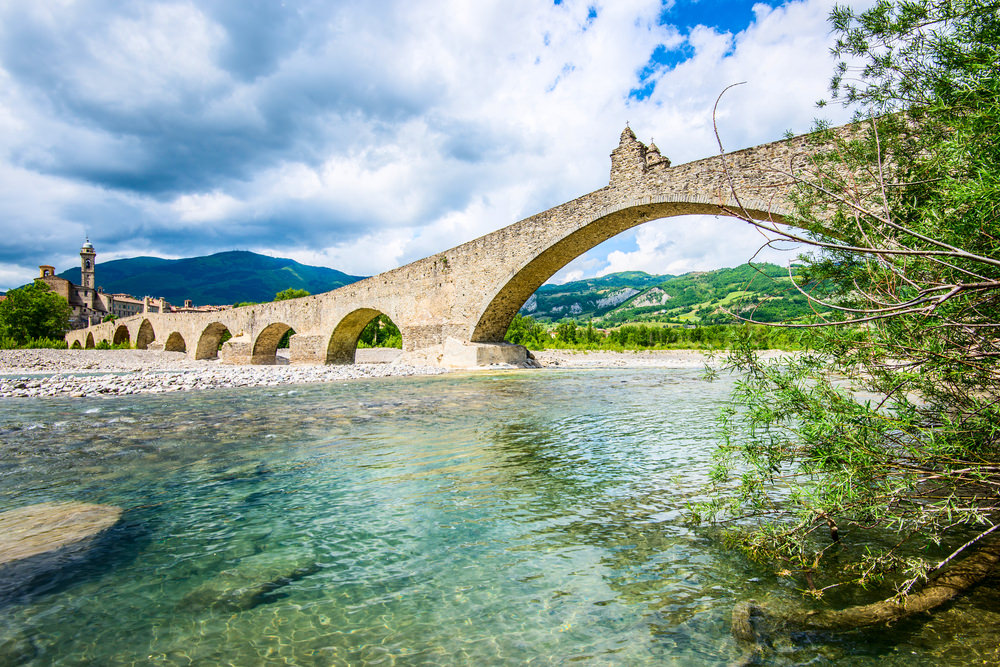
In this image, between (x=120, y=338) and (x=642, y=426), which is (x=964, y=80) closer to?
(x=642, y=426)

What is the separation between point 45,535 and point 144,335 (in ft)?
169

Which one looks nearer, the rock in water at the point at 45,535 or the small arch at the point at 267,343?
the rock in water at the point at 45,535

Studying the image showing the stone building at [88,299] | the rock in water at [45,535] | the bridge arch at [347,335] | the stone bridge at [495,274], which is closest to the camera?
the rock in water at [45,535]

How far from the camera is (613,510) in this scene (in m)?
3.40

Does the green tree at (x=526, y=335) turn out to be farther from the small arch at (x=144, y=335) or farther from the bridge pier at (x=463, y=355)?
the small arch at (x=144, y=335)

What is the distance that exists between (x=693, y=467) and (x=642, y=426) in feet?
6.90

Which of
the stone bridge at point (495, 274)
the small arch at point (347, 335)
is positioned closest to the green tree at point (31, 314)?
the stone bridge at point (495, 274)

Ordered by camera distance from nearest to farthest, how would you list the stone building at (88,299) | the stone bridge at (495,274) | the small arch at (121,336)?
the stone bridge at (495,274) → the small arch at (121,336) → the stone building at (88,299)

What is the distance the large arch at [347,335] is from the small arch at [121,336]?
1413 inches

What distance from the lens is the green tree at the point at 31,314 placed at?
1578 inches

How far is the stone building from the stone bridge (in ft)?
219

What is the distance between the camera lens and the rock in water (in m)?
2.61

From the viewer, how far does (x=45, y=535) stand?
302cm

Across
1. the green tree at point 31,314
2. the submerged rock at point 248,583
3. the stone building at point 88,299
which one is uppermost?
the stone building at point 88,299
